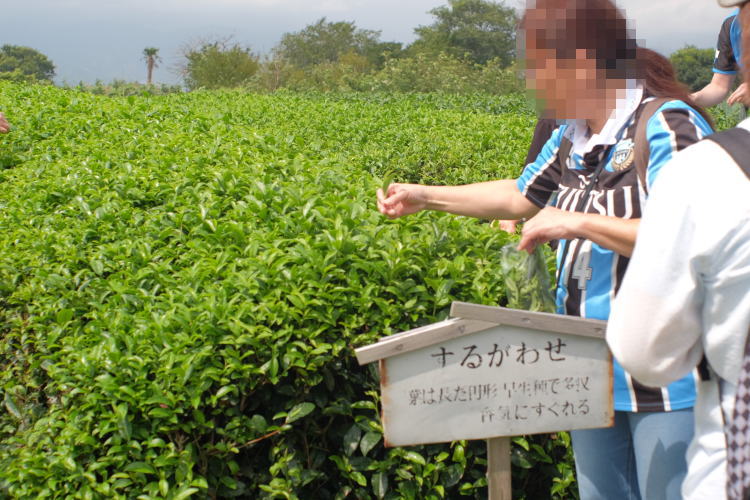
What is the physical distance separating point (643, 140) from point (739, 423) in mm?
759

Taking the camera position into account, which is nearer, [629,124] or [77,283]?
[629,124]

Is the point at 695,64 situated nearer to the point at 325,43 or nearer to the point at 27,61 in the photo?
the point at 325,43

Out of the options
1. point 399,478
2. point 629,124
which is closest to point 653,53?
point 629,124

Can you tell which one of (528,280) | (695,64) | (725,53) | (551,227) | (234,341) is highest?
(695,64)

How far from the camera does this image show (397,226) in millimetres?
3090

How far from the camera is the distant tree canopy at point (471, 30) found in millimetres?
72438

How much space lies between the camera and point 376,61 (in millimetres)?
72312

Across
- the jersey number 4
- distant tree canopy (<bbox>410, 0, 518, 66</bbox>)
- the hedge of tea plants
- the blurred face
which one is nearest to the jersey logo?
the blurred face

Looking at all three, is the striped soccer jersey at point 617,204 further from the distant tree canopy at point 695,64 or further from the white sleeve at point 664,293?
the distant tree canopy at point 695,64

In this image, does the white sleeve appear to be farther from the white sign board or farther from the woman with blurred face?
the white sign board

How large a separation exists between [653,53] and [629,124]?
0.22 meters

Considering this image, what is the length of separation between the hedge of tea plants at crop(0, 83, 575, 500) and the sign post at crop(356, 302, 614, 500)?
0.67 feet

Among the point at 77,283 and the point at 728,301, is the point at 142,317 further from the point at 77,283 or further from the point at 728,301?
the point at 728,301

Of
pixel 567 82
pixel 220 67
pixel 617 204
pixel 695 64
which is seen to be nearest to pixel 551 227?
pixel 617 204
